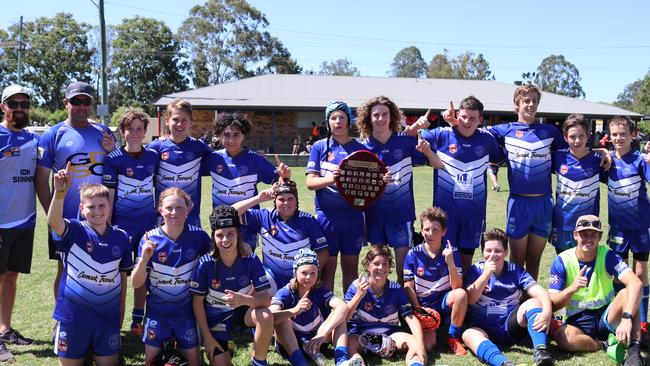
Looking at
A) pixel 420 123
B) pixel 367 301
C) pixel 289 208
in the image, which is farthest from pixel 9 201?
pixel 420 123

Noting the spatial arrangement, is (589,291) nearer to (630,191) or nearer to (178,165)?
(630,191)

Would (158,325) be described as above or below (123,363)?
above

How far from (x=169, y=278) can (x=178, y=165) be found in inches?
51.4

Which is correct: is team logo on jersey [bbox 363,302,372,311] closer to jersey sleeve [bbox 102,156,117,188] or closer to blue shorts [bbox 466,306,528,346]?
blue shorts [bbox 466,306,528,346]

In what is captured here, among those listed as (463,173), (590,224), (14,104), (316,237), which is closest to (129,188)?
(14,104)

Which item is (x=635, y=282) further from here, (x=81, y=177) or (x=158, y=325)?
(x=81, y=177)

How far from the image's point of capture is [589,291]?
488cm

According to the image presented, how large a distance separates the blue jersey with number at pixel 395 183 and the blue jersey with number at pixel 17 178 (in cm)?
300

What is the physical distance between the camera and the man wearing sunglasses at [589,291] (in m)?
4.73

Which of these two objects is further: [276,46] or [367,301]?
[276,46]

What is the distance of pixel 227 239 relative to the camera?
14.7ft

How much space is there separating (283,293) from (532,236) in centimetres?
259

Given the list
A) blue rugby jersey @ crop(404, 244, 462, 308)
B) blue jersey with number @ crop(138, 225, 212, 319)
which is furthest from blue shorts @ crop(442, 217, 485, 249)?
blue jersey with number @ crop(138, 225, 212, 319)

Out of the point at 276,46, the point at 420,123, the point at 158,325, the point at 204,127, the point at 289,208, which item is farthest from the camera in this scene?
the point at 276,46
